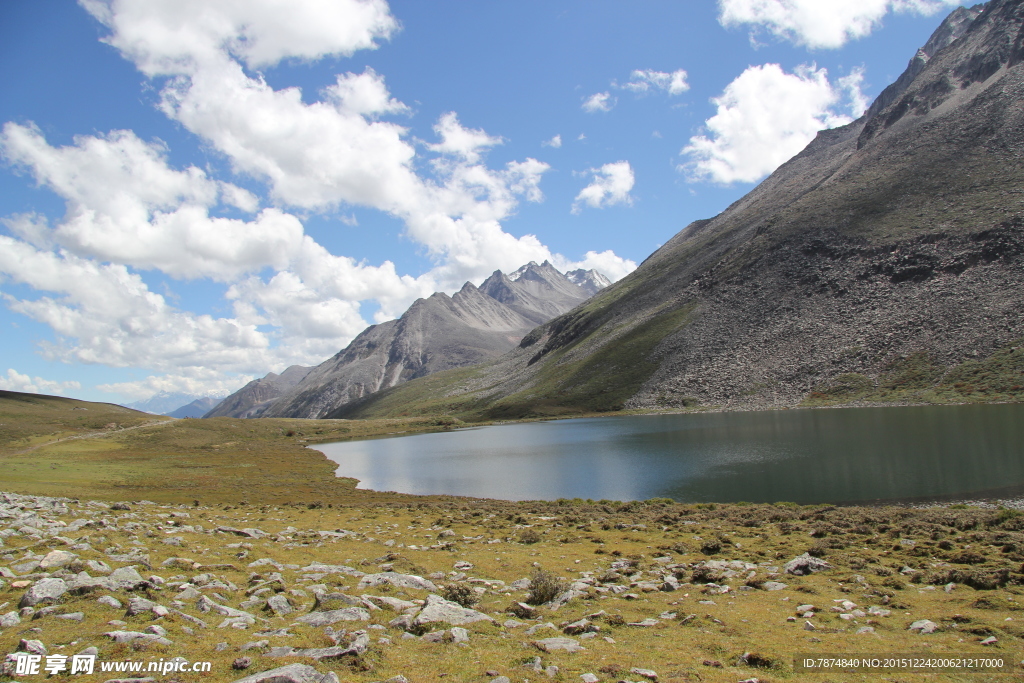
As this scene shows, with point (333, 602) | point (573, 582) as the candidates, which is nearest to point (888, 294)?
point (573, 582)

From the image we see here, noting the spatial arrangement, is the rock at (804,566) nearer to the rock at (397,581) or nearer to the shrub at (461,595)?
the shrub at (461,595)

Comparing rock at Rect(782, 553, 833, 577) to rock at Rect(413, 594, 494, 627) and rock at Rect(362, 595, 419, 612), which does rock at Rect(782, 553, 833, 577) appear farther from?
rock at Rect(362, 595, 419, 612)

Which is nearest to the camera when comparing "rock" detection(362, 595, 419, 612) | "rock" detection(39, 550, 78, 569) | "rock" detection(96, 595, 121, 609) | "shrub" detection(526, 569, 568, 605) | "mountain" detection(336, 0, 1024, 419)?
"rock" detection(96, 595, 121, 609)

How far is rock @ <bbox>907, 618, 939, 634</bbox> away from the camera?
1289cm

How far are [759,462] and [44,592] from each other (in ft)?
198

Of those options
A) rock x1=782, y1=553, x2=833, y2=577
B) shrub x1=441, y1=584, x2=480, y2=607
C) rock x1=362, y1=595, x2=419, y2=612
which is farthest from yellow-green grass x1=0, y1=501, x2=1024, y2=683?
shrub x1=441, y1=584, x2=480, y2=607

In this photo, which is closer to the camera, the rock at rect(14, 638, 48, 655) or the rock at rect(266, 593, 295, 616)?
the rock at rect(14, 638, 48, 655)

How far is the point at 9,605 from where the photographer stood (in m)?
11.0

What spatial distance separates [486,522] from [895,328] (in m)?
142

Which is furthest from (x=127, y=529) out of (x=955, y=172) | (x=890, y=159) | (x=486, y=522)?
(x=890, y=159)

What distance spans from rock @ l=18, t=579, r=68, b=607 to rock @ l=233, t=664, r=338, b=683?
22.0 feet

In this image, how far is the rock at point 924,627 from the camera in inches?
508

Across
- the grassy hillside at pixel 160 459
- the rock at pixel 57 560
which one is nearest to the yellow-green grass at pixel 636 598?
the rock at pixel 57 560

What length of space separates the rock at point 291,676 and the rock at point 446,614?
3.91 metres
